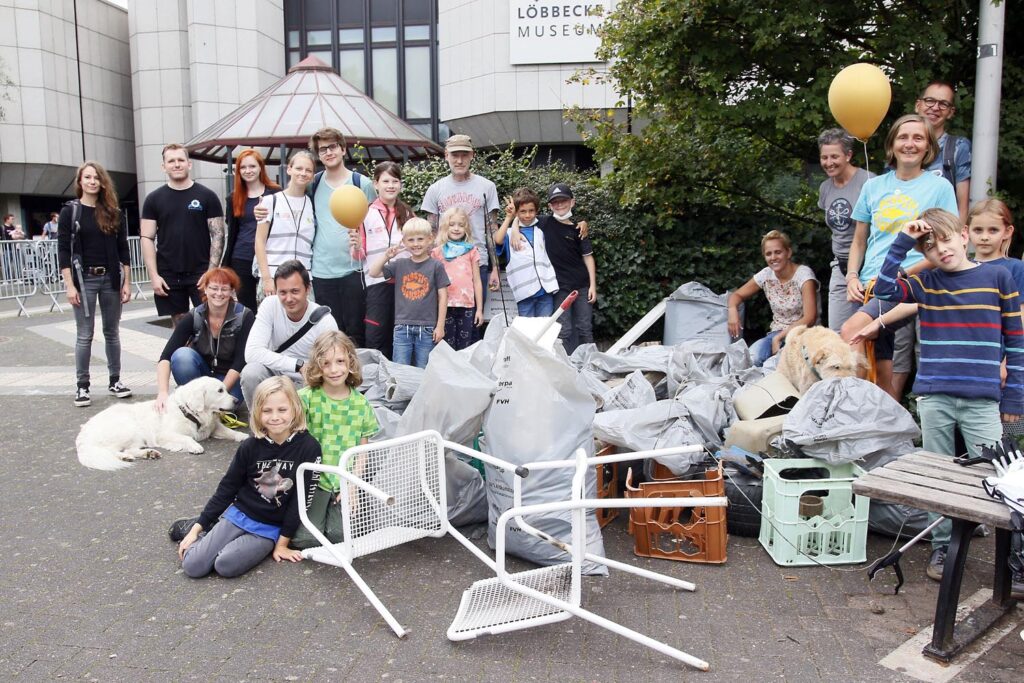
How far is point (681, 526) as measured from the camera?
3.99m

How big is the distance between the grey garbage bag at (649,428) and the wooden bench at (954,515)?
1151 millimetres

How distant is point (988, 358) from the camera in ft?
11.6

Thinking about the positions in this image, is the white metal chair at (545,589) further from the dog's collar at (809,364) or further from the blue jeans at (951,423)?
the dog's collar at (809,364)

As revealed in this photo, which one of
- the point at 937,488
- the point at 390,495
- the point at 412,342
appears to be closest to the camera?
the point at 937,488

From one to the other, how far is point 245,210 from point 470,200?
5.74 ft

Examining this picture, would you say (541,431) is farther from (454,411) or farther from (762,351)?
(762,351)

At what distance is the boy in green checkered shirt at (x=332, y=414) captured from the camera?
13.4 feet

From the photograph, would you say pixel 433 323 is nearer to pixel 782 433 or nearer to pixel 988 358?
pixel 782 433

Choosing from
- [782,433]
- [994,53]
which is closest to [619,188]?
[994,53]

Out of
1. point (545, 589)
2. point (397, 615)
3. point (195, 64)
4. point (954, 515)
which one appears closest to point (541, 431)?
point (545, 589)

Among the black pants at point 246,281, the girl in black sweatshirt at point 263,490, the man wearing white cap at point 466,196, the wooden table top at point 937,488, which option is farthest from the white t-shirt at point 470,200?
the wooden table top at point 937,488

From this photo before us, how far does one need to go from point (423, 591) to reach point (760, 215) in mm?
5328

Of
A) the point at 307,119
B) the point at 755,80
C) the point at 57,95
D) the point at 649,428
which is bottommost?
the point at 649,428

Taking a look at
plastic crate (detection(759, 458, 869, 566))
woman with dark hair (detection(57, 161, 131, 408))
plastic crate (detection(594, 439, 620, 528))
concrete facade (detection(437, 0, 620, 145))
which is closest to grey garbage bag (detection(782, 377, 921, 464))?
plastic crate (detection(759, 458, 869, 566))
